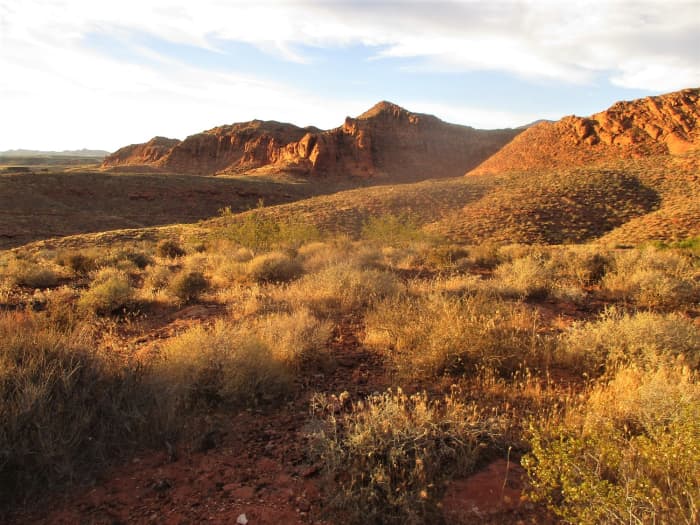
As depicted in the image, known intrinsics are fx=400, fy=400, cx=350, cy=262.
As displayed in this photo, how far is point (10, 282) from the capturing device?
9.93m

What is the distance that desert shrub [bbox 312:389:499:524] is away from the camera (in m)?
2.49

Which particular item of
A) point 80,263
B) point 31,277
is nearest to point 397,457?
point 31,277

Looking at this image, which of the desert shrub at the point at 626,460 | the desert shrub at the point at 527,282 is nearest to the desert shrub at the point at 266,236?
the desert shrub at the point at 527,282

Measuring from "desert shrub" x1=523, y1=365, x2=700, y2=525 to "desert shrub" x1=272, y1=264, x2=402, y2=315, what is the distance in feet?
13.0

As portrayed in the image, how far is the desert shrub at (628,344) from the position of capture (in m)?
4.24

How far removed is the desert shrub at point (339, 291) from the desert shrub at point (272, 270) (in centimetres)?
186

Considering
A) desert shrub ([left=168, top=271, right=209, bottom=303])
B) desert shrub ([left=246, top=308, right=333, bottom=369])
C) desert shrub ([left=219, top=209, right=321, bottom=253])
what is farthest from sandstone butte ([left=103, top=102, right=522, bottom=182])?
desert shrub ([left=246, top=308, right=333, bottom=369])

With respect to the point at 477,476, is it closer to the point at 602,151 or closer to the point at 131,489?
the point at 131,489

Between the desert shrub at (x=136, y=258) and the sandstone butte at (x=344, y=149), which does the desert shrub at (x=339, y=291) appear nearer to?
the desert shrub at (x=136, y=258)

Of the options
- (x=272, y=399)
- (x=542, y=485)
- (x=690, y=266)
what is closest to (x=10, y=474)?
(x=272, y=399)

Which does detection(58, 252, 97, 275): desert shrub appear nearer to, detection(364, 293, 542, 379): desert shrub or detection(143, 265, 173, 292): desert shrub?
detection(143, 265, 173, 292): desert shrub

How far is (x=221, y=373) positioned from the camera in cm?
400

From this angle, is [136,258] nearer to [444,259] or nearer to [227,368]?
[444,259]

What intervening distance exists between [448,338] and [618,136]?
50.8m
